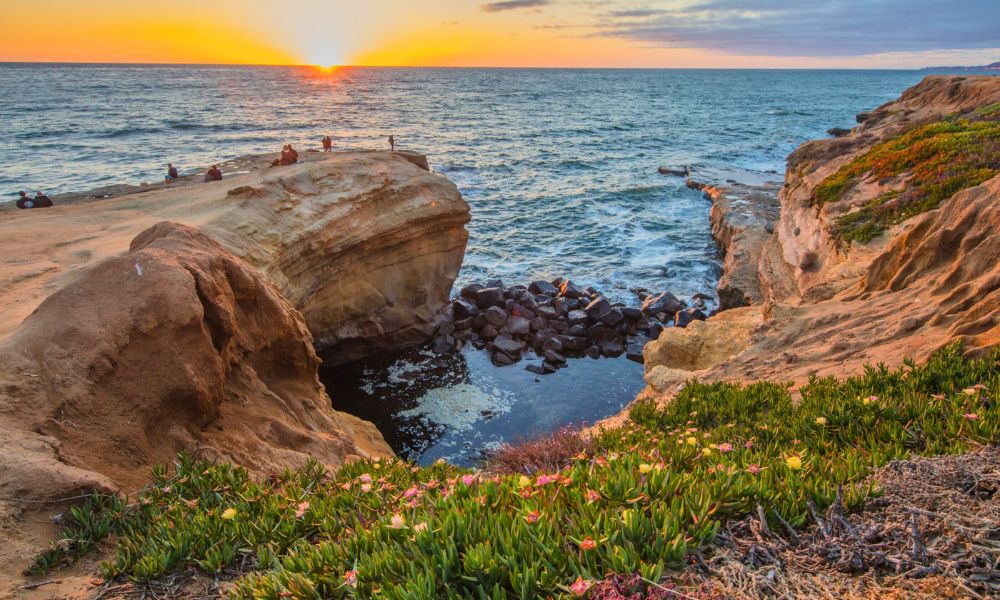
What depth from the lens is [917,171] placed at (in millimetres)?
16094

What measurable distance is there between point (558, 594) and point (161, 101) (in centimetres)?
10114

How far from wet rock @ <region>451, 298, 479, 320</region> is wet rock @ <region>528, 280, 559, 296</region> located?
3.16 metres

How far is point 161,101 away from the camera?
85.3 metres

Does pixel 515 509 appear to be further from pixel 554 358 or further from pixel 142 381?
pixel 554 358

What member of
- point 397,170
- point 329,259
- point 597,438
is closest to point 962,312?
point 597,438

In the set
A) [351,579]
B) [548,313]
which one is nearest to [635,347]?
[548,313]

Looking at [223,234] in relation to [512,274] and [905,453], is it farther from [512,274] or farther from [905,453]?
[512,274]

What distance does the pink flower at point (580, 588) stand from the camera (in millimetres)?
2883

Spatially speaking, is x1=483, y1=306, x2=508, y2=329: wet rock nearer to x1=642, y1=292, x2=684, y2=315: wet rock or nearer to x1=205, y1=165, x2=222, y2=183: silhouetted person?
x1=642, y1=292, x2=684, y2=315: wet rock

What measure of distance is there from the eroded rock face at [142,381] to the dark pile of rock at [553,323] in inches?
391

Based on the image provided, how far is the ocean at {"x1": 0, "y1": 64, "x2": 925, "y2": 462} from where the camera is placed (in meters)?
15.7

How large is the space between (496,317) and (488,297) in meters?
1.49

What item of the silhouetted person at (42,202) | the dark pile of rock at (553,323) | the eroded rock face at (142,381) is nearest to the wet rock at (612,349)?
the dark pile of rock at (553,323)

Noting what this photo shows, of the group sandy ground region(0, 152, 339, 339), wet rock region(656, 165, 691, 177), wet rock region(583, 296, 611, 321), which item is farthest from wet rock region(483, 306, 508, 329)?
wet rock region(656, 165, 691, 177)
